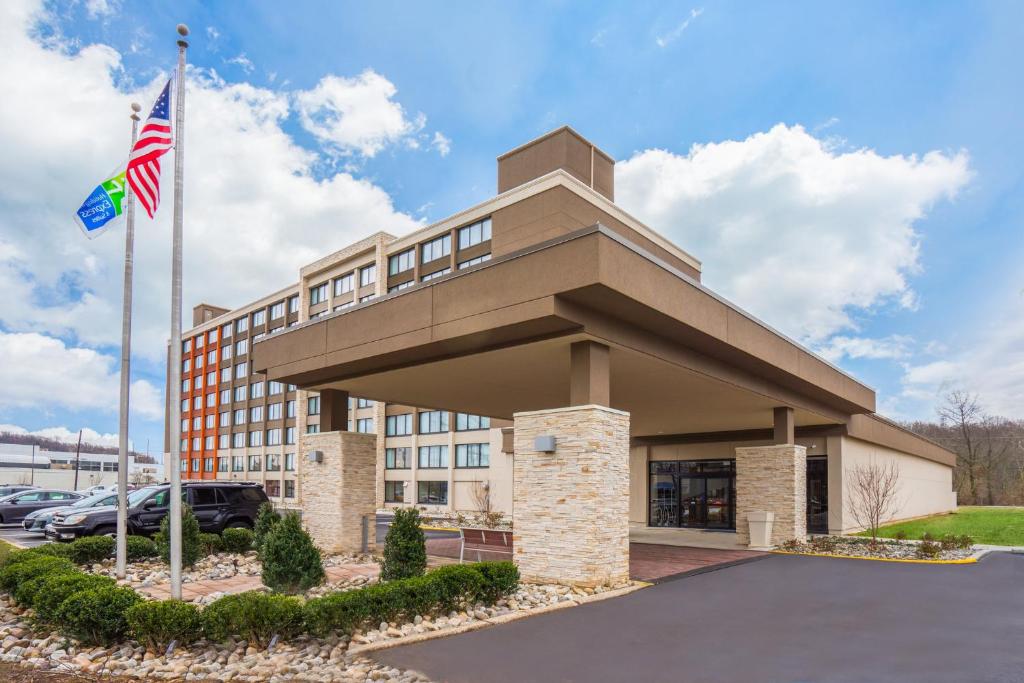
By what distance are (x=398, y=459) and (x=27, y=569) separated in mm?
40968

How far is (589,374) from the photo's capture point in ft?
40.2

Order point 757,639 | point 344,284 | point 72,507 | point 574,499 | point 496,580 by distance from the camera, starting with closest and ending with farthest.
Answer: point 757,639, point 496,580, point 574,499, point 72,507, point 344,284

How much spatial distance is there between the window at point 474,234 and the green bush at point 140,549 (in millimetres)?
30787

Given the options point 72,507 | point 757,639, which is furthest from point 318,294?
point 757,639

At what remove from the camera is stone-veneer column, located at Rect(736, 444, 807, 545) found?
64.8 feet

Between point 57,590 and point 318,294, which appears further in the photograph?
point 318,294

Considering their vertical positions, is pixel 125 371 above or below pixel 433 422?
above

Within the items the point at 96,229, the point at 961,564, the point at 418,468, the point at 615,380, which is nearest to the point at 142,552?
the point at 96,229

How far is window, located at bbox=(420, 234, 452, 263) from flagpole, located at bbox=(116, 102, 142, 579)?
3315cm

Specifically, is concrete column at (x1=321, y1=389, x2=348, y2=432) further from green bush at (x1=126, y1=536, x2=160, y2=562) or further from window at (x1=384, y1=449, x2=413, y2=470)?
window at (x1=384, y1=449, x2=413, y2=470)

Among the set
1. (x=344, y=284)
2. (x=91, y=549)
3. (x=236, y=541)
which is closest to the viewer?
(x=91, y=549)

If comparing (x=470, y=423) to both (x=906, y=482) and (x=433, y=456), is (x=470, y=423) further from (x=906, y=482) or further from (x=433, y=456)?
(x=906, y=482)

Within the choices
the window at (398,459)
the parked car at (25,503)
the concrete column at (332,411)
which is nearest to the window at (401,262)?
the window at (398,459)

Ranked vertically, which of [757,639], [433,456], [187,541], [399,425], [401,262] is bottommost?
[433,456]
